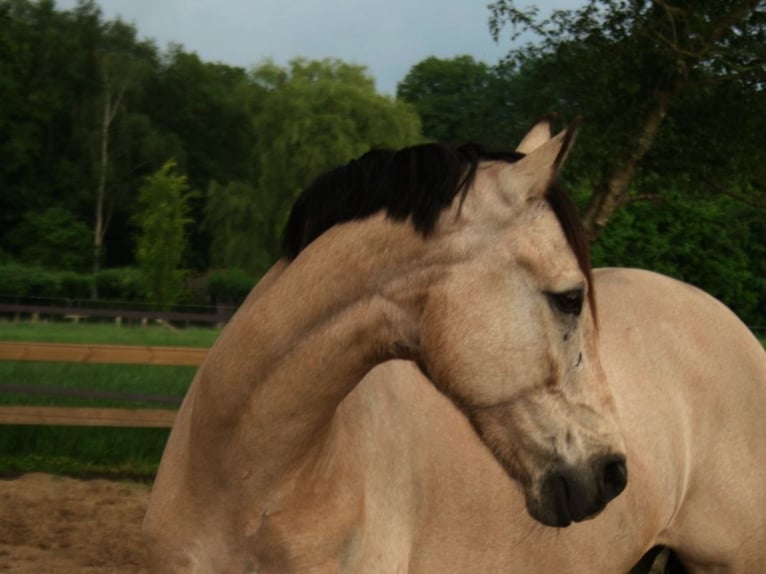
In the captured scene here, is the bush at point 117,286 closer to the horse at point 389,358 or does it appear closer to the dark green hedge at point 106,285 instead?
the dark green hedge at point 106,285

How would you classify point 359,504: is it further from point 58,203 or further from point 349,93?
point 58,203

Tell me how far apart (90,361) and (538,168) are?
7.12 meters

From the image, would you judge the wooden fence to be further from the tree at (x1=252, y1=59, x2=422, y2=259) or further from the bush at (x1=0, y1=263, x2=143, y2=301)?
the bush at (x1=0, y1=263, x2=143, y2=301)

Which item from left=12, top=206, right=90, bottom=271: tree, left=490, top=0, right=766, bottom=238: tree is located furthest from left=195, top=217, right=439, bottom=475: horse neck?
left=12, top=206, right=90, bottom=271: tree

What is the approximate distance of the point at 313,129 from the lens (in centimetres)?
3142

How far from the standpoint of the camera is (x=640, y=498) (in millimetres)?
3314

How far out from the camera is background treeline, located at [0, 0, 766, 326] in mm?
7602

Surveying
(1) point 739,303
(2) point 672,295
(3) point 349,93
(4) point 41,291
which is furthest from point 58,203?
(2) point 672,295

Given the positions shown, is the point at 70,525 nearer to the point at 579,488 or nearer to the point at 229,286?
the point at 579,488

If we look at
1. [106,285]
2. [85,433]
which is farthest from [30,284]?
[85,433]

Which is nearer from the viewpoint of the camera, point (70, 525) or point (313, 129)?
point (70, 525)

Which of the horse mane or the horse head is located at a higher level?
the horse mane

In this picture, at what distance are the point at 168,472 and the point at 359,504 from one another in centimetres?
51

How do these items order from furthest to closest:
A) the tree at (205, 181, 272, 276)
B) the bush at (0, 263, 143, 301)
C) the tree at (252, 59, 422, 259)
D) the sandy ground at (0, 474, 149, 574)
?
1. the tree at (205, 181, 272, 276)
2. the bush at (0, 263, 143, 301)
3. the tree at (252, 59, 422, 259)
4. the sandy ground at (0, 474, 149, 574)
